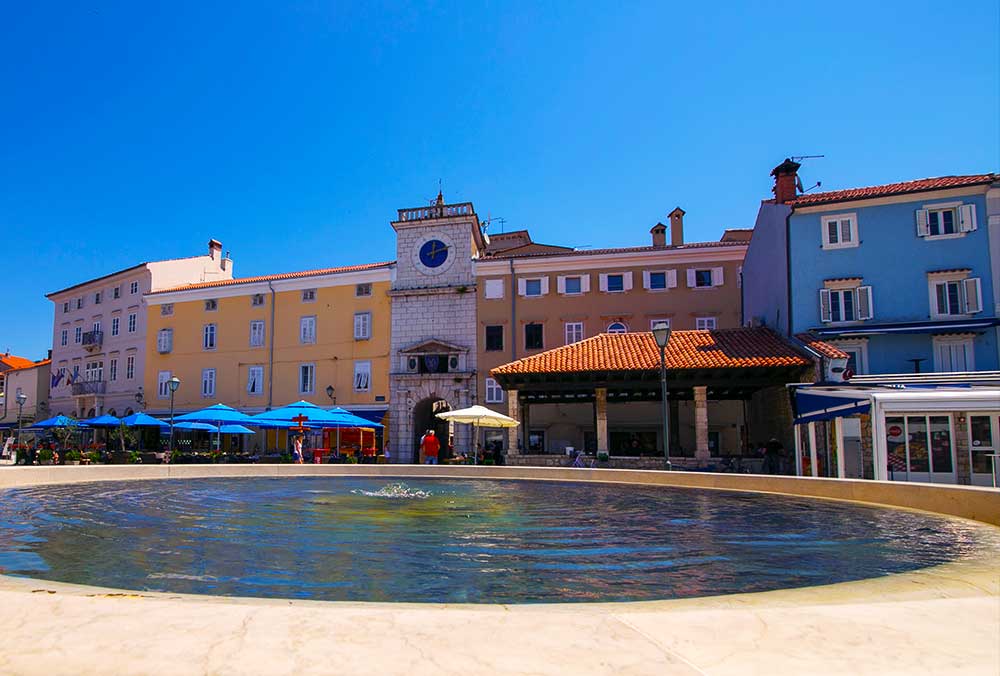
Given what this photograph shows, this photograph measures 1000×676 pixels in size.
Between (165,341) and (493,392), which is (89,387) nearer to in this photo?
(165,341)

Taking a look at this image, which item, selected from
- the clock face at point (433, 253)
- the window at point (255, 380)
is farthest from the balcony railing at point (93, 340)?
the clock face at point (433, 253)

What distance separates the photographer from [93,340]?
48562mm

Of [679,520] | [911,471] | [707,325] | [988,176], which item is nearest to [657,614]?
[679,520]

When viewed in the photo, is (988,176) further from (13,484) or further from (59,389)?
(59,389)

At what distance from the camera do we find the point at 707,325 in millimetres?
35844

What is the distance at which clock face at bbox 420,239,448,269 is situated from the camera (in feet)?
131

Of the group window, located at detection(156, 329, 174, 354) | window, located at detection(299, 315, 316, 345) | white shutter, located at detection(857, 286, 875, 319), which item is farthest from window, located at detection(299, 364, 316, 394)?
white shutter, located at detection(857, 286, 875, 319)

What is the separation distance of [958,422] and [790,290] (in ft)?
32.4

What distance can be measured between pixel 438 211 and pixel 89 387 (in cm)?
2835

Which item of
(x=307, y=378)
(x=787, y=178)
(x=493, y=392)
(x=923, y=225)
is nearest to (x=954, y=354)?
(x=923, y=225)

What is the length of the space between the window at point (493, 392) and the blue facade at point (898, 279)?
15.3m

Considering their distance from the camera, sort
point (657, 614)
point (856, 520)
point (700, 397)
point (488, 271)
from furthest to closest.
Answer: point (488, 271) → point (700, 397) → point (856, 520) → point (657, 614)

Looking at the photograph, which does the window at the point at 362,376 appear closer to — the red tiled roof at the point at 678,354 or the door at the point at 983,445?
the red tiled roof at the point at 678,354

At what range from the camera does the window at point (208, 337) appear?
4378 cm
